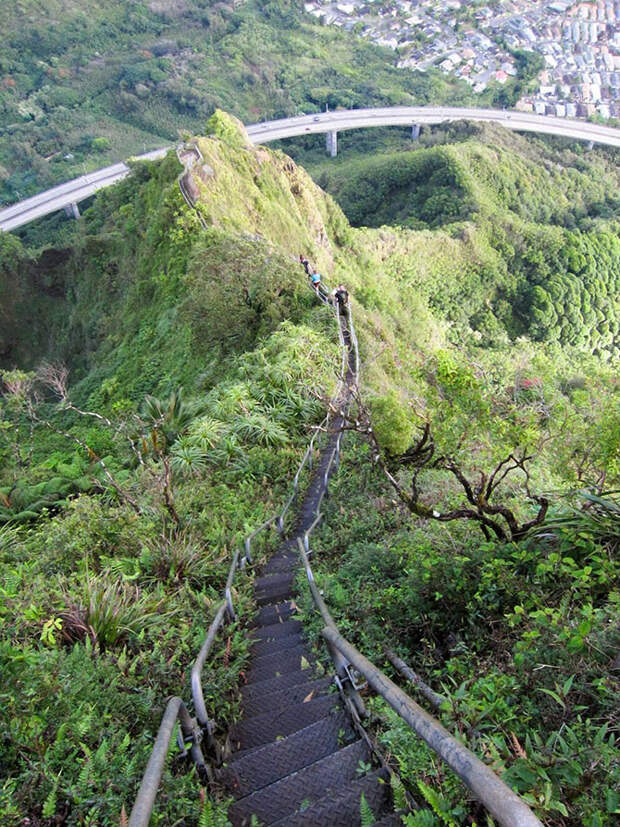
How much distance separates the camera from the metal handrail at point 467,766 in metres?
1.84

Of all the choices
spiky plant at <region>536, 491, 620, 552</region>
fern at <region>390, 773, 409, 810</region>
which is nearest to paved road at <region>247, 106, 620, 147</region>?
spiky plant at <region>536, 491, 620, 552</region>

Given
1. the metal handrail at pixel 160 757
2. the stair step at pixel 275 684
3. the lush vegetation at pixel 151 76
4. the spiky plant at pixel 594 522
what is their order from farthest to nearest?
the lush vegetation at pixel 151 76
the stair step at pixel 275 684
the spiky plant at pixel 594 522
the metal handrail at pixel 160 757

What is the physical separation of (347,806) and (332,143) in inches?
3535

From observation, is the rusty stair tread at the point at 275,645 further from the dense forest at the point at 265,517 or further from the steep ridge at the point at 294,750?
the dense forest at the point at 265,517


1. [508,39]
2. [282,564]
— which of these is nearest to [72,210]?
[282,564]

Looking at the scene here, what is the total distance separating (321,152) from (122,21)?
7536 centimetres

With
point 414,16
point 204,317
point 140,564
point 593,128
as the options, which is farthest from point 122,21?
point 140,564

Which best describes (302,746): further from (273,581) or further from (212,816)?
(273,581)

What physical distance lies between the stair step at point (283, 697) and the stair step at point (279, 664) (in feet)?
1.04

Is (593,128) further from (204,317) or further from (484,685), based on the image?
(484,685)

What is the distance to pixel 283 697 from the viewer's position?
4750 mm

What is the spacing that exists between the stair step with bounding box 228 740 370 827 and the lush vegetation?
87.9 m

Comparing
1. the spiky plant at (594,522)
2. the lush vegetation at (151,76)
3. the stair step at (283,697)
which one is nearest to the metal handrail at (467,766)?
the stair step at (283,697)

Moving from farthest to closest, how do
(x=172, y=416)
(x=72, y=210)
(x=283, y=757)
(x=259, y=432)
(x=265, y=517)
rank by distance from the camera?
(x=72, y=210)
(x=172, y=416)
(x=259, y=432)
(x=265, y=517)
(x=283, y=757)
